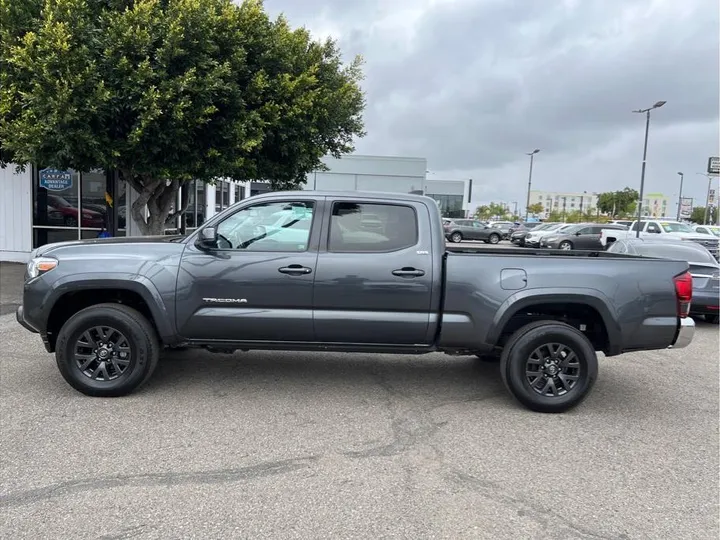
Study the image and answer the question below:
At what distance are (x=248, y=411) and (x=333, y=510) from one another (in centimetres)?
170

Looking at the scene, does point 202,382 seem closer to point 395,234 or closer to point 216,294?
point 216,294

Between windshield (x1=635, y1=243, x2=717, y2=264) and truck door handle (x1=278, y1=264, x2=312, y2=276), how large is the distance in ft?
24.1

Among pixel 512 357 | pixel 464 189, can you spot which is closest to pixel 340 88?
pixel 512 357

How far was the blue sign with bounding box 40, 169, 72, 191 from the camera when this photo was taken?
13945mm

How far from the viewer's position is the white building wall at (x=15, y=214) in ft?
45.7

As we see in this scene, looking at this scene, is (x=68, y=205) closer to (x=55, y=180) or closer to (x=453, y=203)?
(x=55, y=180)

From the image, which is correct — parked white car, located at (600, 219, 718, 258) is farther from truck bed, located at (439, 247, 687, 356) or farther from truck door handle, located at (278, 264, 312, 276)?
truck door handle, located at (278, 264, 312, 276)

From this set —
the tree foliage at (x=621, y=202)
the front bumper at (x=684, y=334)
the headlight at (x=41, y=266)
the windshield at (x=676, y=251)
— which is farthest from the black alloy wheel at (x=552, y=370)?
the tree foliage at (x=621, y=202)

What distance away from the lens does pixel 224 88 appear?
9.45m

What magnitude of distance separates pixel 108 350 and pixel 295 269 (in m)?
1.81

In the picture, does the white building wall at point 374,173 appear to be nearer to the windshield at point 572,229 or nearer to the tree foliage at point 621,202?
the windshield at point 572,229

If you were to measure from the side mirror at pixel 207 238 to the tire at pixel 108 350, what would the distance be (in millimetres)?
848

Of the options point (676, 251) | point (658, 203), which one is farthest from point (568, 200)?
point (676, 251)

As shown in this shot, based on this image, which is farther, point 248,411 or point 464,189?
point 464,189
